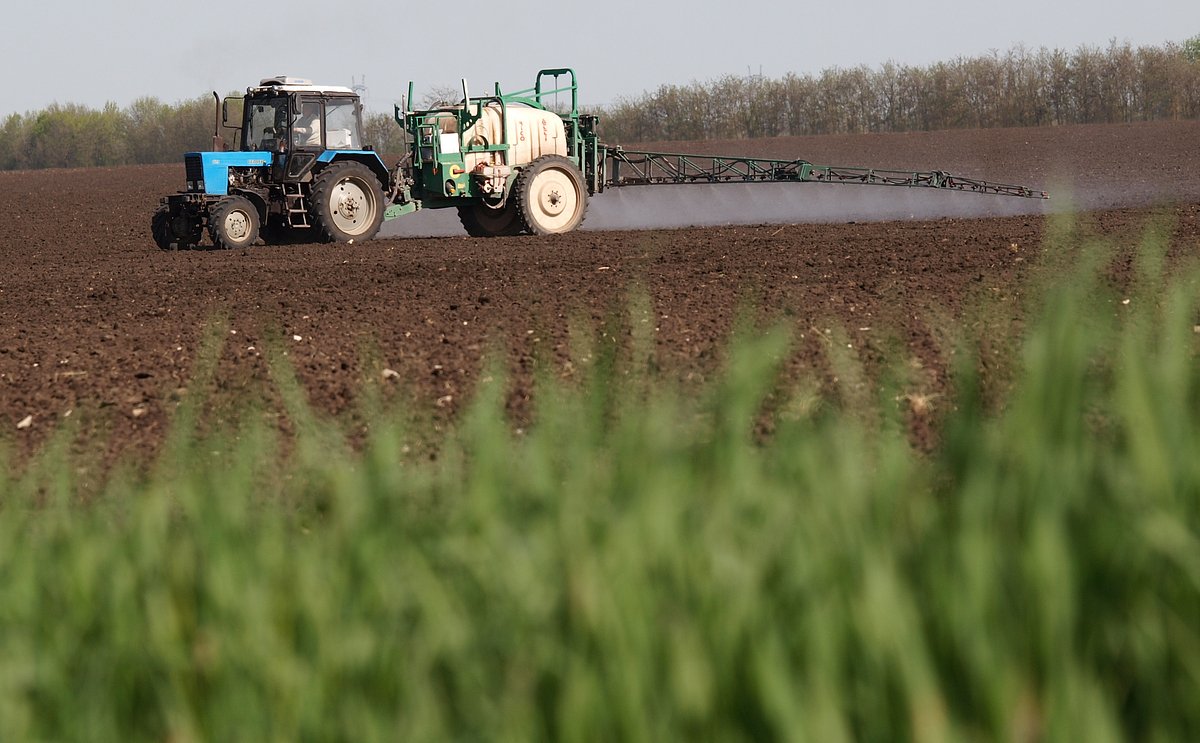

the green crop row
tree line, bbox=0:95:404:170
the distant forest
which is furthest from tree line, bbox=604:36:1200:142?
the green crop row

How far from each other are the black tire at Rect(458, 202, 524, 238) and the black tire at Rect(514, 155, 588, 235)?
0.48 meters

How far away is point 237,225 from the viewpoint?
15.5m

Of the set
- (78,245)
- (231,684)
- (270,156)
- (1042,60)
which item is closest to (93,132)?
(1042,60)

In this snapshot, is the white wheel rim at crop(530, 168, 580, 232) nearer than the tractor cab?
No

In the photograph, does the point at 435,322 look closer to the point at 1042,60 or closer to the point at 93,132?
the point at 1042,60

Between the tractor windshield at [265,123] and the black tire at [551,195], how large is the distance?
2.82m

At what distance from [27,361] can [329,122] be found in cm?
873

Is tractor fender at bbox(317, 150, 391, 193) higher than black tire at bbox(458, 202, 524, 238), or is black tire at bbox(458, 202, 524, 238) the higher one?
tractor fender at bbox(317, 150, 391, 193)

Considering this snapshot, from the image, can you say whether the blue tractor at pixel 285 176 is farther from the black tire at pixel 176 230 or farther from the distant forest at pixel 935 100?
the distant forest at pixel 935 100

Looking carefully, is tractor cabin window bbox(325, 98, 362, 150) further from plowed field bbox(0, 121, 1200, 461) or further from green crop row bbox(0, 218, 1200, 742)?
green crop row bbox(0, 218, 1200, 742)

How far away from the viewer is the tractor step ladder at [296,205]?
15733mm

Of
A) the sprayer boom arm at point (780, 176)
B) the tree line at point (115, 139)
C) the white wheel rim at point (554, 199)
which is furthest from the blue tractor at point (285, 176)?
the tree line at point (115, 139)

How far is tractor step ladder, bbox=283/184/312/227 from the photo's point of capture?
15.7m

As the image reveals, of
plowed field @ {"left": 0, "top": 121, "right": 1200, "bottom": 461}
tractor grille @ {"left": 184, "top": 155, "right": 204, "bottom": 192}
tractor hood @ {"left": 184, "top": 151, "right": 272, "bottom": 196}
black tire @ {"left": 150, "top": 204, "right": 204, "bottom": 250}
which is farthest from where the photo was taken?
black tire @ {"left": 150, "top": 204, "right": 204, "bottom": 250}
